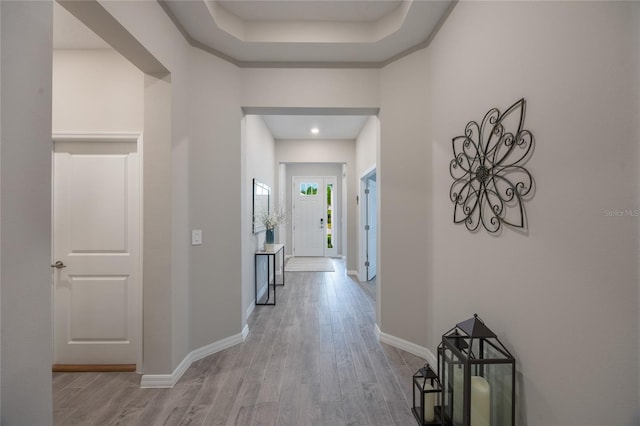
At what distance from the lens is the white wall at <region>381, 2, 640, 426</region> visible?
3.01ft

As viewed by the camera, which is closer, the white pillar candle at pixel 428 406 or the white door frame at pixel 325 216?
the white pillar candle at pixel 428 406

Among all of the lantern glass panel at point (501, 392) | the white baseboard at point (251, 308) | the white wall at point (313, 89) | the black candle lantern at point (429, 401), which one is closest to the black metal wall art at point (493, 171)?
the lantern glass panel at point (501, 392)

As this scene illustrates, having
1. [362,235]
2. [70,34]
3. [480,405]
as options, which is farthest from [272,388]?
[362,235]

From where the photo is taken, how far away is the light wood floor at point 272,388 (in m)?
1.77

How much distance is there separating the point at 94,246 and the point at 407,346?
2857mm

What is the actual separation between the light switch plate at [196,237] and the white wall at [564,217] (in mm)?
2083

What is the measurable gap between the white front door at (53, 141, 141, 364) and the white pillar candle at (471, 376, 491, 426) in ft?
8.03

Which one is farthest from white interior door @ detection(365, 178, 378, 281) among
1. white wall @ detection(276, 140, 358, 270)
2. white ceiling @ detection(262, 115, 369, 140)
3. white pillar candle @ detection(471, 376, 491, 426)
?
white pillar candle @ detection(471, 376, 491, 426)

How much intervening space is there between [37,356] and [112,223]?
1.49m

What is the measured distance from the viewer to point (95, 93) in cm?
224

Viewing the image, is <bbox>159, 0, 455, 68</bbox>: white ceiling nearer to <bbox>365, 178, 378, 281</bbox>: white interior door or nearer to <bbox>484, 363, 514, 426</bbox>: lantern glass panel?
<bbox>484, 363, 514, 426</bbox>: lantern glass panel

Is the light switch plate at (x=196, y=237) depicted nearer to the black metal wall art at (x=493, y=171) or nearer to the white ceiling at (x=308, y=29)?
the white ceiling at (x=308, y=29)

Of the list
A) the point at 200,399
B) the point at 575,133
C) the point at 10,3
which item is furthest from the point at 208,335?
the point at 575,133

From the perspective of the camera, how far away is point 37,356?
3.43 ft
